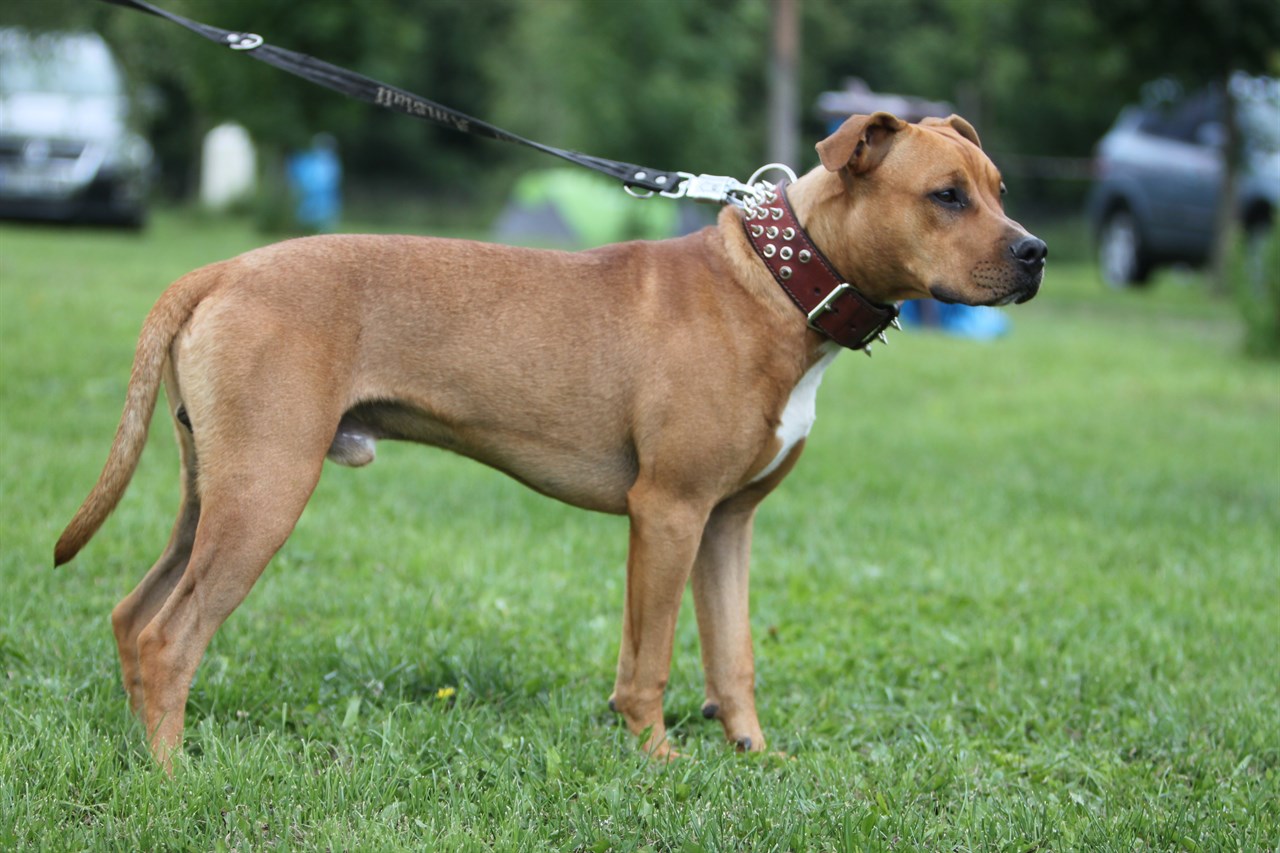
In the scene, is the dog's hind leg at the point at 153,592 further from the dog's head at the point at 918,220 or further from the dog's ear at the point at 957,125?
the dog's ear at the point at 957,125

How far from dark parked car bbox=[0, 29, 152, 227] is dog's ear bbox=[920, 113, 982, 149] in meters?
14.6

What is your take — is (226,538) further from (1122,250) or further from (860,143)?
(1122,250)

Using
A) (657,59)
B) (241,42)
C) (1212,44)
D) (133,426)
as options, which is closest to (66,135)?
(657,59)

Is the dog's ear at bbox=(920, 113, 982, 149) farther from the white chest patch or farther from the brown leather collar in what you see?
the white chest patch

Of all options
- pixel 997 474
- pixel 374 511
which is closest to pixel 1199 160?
pixel 997 474

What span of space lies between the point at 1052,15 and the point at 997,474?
1545cm

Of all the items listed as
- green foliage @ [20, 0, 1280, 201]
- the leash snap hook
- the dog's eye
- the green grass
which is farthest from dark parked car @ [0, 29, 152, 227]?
the dog's eye

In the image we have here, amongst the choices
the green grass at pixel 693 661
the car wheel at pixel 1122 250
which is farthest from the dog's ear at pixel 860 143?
the car wheel at pixel 1122 250

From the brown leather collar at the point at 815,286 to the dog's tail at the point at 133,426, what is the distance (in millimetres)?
1652

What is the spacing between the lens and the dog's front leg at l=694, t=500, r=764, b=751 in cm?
407

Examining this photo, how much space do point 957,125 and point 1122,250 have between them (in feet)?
55.7

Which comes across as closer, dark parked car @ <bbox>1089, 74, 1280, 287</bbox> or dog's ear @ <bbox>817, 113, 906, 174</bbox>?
dog's ear @ <bbox>817, 113, 906, 174</bbox>

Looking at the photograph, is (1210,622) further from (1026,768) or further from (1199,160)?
(1199,160)

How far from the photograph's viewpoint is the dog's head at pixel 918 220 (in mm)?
3633
